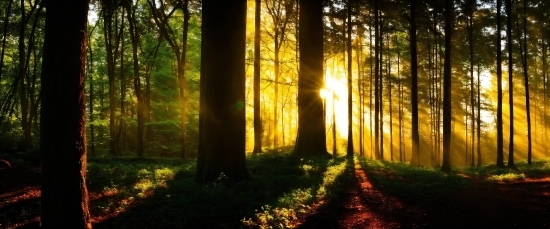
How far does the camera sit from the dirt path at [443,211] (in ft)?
21.3

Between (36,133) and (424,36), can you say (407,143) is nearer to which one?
(424,36)

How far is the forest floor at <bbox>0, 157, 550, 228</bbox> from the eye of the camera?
660cm

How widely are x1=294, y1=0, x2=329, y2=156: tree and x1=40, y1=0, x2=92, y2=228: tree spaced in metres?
11.6

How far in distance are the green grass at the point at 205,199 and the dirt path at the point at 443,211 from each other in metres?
0.71

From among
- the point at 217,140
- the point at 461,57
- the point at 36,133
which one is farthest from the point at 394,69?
the point at 36,133

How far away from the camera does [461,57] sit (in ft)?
100

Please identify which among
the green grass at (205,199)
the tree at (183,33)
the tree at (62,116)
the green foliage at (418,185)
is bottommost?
the green foliage at (418,185)

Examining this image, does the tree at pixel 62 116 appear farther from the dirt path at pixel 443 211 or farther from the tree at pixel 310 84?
the tree at pixel 310 84

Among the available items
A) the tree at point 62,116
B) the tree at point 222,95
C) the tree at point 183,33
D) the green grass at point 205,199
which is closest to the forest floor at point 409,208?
the green grass at point 205,199

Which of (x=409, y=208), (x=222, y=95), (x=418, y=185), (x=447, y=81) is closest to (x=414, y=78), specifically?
(x=447, y=81)

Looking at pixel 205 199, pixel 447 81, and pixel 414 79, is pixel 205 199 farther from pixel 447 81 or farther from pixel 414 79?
pixel 414 79

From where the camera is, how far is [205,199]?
300 inches

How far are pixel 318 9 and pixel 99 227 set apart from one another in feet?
46.2

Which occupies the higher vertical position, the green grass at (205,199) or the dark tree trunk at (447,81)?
the dark tree trunk at (447,81)
